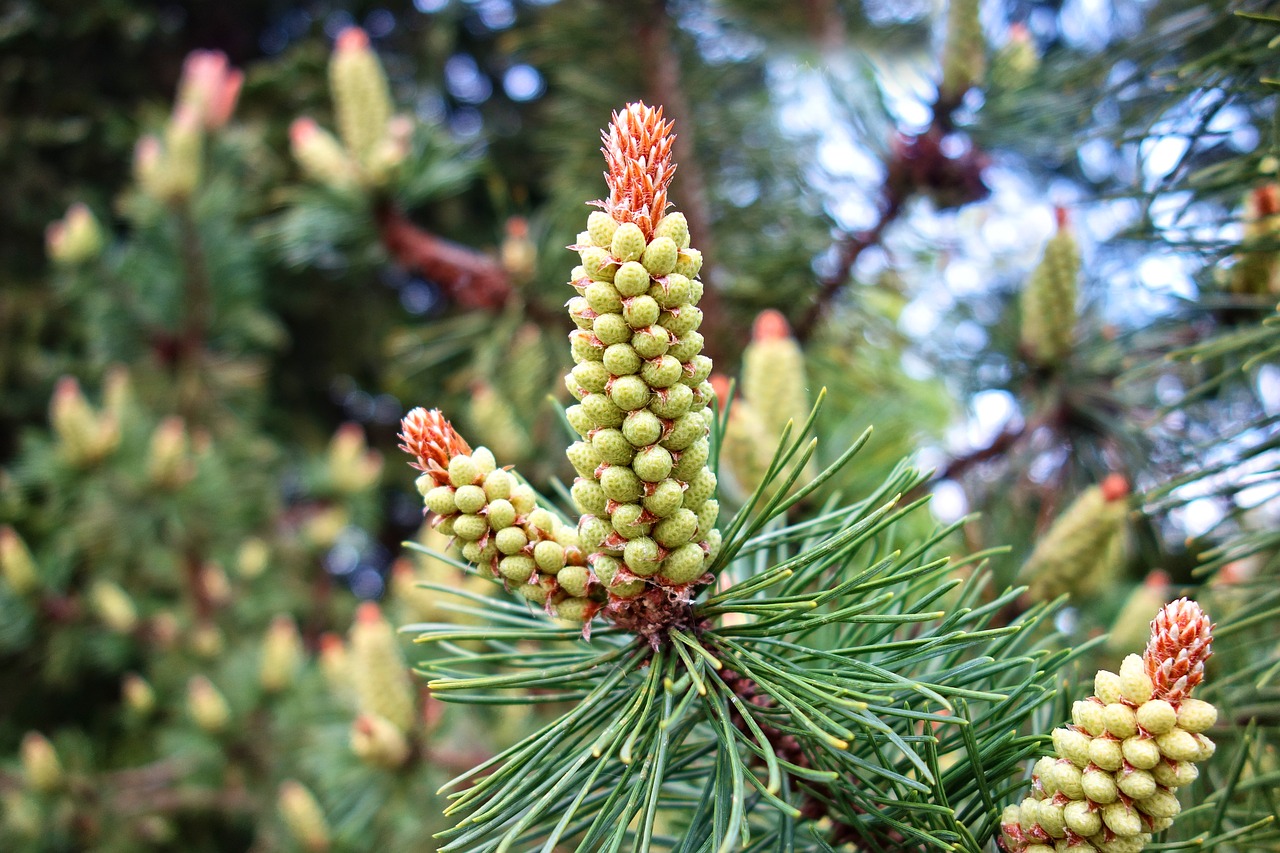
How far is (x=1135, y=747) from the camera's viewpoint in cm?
39

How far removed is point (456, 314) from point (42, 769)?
53.7 inches

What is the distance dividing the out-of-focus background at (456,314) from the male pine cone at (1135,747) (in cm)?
12

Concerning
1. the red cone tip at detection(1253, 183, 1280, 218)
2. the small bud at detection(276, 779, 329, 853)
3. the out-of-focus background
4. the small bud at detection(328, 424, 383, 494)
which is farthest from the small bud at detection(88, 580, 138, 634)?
the red cone tip at detection(1253, 183, 1280, 218)

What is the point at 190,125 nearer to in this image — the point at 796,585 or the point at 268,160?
the point at 268,160

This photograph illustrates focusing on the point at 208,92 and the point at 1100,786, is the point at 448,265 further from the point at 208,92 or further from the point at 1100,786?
the point at 1100,786

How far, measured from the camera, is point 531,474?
1.62 meters

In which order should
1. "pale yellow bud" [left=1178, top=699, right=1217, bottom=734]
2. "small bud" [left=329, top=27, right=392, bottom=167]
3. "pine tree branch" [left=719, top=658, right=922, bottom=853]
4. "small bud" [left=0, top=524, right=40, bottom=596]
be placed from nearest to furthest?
"pale yellow bud" [left=1178, top=699, right=1217, bottom=734] → "pine tree branch" [left=719, top=658, right=922, bottom=853] → "small bud" [left=329, top=27, right=392, bottom=167] → "small bud" [left=0, top=524, right=40, bottom=596]

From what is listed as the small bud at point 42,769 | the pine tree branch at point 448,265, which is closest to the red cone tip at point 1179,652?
the pine tree branch at point 448,265

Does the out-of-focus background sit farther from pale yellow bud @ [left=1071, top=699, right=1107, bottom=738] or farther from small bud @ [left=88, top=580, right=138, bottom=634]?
pale yellow bud @ [left=1071, top=699, right=1107, bottom=738]

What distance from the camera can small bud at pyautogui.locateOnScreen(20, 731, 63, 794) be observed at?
1697 millimetres

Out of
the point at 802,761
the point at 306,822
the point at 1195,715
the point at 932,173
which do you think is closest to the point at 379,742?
the point at 306,822

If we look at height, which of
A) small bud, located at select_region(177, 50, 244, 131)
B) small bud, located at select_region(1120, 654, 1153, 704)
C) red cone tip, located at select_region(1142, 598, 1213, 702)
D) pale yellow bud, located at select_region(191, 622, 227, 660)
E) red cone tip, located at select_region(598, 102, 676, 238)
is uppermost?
red cone tip, located at select_region(598, 102, 676, 238)

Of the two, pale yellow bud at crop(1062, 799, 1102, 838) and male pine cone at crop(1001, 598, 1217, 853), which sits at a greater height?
male pine cone at crop(1001, 598, 1217, 853)

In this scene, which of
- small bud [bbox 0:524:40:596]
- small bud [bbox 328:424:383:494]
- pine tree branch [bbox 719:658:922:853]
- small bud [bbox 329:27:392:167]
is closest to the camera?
pine tree branch [bbox 719:658:922:853]
